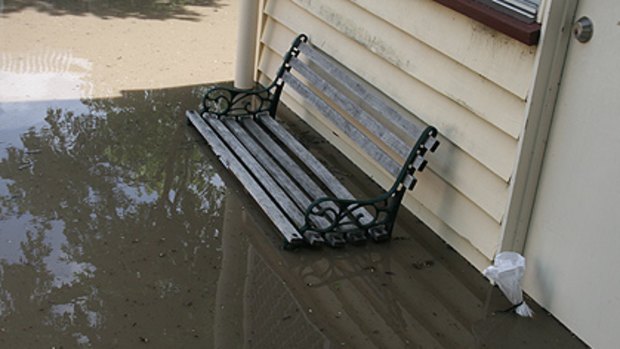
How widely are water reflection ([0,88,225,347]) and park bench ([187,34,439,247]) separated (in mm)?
258

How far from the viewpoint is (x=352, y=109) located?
5316 millimetres

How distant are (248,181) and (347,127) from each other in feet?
2.38

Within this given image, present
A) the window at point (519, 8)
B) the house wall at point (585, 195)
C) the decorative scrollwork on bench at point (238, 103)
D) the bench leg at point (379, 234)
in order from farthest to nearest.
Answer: the decorative scrollwork on bench at point (238, 103)
the bench leg at point (379, 234)
the window at point (519, 8)
the house wall at point (585, 195)

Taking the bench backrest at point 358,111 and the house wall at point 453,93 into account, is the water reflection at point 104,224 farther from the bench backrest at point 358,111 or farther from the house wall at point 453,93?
the house wall at point 453,93

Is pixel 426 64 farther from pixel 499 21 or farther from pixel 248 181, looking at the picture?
pixel 248 181

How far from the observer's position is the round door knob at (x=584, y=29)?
12.5 ft

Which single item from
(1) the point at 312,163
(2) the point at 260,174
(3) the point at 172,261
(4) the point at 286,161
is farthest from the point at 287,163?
(3) the point at 172,261

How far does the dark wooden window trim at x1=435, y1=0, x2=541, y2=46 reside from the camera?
3967 mm

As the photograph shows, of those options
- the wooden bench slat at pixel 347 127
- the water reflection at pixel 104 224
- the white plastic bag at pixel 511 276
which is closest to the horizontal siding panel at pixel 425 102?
the wooden bench slat at pixel 347 127

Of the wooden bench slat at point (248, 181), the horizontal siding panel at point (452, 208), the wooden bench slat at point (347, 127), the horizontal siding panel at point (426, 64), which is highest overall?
the horizontal siding panel at point (426, 64)

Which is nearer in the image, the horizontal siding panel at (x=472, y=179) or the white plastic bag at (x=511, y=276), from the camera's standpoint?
the white plastic bag at (x=511, y=276)

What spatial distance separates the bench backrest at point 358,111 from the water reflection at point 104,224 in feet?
2.88

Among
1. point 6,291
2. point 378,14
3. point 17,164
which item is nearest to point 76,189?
point 17,164

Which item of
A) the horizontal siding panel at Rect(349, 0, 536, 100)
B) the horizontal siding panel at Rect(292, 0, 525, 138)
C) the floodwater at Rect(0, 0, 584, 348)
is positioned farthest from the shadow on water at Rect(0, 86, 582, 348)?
the horizontal siding panel at Rect(349, 0, 536, 100)
